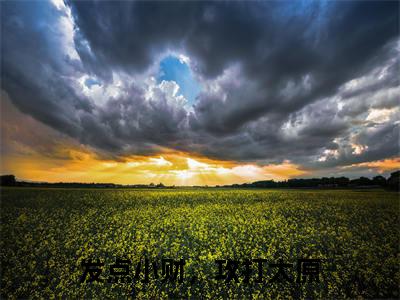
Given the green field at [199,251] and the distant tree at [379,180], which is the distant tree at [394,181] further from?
the green field at [199,251]

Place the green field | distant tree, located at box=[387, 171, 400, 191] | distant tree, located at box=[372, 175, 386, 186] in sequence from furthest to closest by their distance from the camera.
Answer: distant tree, located at box=[372, 175, 386, 186] → distant tree, located at box=[387, 171, 400, 191] → the green field

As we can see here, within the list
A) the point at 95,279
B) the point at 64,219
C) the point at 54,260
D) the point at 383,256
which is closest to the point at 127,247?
the point at 95,279

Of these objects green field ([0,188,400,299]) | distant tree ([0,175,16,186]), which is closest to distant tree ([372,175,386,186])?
green field ([0,188,400,299])

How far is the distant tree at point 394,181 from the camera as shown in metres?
60.5

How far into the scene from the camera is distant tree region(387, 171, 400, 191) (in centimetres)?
6047

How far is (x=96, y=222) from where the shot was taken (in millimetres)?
18266

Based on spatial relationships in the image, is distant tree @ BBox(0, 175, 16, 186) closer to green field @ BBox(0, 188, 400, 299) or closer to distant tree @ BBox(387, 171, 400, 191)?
green field @ BBox(0, 188, 400, 299)

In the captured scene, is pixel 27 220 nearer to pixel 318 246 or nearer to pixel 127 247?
pixel 127 247

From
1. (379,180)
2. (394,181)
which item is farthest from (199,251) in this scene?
(379,180)

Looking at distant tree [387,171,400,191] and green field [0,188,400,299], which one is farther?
distant tree [387,171,400,191]

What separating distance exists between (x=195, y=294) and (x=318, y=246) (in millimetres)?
9330

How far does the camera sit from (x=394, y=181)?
62750mm

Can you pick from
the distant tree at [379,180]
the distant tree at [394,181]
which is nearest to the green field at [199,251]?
the distant tree at [394,181]

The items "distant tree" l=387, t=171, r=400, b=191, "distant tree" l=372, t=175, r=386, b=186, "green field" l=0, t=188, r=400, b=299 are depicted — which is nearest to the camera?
"green field" l=0, t=188, r=400, b=299
